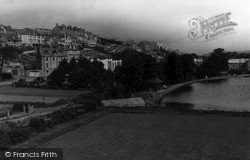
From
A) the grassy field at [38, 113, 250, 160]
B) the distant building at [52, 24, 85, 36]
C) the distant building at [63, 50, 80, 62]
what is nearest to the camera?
the grassy field at [38, 113, 250, 160]

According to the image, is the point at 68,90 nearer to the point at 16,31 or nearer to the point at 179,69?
the point at 179,69

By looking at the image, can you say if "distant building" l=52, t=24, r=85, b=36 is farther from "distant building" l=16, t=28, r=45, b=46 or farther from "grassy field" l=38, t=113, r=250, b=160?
"grassy field" l=38, t=113, r=250, b=160

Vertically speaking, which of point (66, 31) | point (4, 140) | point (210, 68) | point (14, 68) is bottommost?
point (4, 140)

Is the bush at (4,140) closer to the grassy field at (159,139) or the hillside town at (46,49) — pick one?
the grassy field at (159,139)

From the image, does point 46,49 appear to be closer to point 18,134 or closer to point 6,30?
point 6,30

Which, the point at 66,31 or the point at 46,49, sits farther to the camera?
the point at 66,31

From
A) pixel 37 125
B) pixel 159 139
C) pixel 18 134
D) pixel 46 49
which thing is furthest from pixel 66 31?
pixel 159 139

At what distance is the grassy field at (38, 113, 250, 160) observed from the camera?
19.7 m

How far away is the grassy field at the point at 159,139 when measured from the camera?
1972 cm

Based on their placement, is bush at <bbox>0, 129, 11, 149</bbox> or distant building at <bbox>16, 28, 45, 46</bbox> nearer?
bush at <bbox>0, 129, 11, 149</bbox>

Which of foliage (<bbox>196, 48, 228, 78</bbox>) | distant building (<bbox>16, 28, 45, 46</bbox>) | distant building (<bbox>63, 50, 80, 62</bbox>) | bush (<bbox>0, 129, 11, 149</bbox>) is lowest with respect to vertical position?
bush (<bbox>0, 129, 11, 149</bbox>)

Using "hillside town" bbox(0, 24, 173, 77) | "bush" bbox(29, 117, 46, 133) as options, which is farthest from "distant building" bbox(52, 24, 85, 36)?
"bush" bbox(29, 117, 46, 133)

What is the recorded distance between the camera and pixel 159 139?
937 inches

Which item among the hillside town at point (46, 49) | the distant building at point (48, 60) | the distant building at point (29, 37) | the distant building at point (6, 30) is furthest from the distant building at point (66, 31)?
the distant building at point (48, 60)
